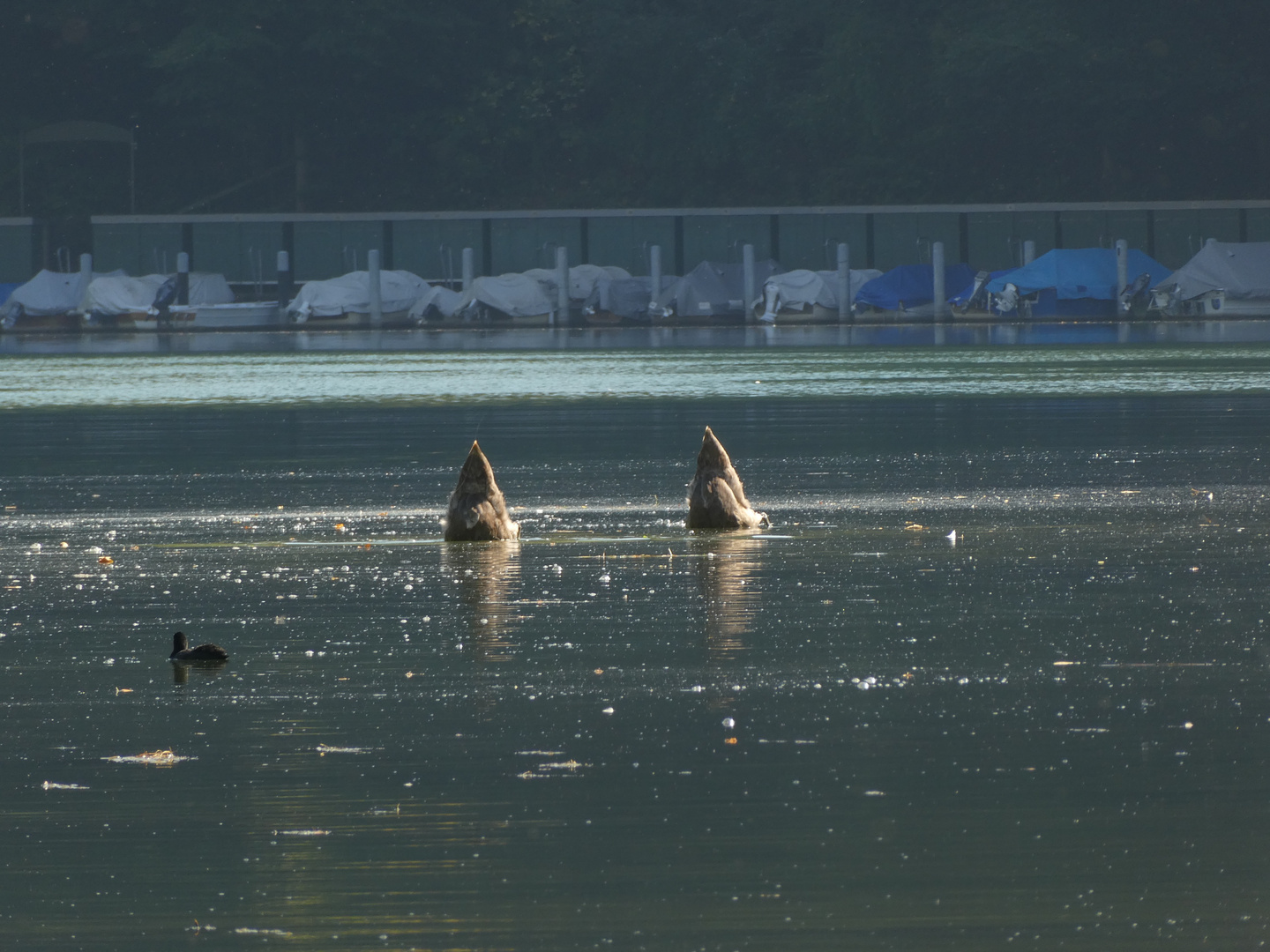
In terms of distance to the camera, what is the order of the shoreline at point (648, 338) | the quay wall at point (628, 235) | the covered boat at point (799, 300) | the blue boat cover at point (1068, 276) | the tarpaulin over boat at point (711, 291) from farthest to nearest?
1. the quay wall at point (628, 235)
2. the tarpaulin over boat at point (711, 291)
3. the covered boat at point (799, 300)
4. the blue boat cover at point (1068, 276)
5. the shoreline at point (648, 338)

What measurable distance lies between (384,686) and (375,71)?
7431 cm

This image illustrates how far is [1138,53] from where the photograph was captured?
255 ft

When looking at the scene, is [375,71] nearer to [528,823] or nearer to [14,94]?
[14,94]

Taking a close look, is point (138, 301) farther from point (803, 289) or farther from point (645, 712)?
point (645, 712)

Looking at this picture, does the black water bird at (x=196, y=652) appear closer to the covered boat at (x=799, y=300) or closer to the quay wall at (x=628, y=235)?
the covered boat at (x=799, y=300)

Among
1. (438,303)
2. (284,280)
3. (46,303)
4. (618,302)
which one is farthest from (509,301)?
(46,303)

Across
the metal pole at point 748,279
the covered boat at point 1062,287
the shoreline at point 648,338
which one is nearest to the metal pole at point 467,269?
the shoreline at point 648,338

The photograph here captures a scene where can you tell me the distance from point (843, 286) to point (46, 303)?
81.5ft

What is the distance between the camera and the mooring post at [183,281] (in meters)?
74.0

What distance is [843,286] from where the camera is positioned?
70.1 m

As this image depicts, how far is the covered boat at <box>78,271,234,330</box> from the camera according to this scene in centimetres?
7275

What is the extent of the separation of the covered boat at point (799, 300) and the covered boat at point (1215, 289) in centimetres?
944

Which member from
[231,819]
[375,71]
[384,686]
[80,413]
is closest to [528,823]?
[231,819]

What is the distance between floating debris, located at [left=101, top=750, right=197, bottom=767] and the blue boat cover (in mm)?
63408
